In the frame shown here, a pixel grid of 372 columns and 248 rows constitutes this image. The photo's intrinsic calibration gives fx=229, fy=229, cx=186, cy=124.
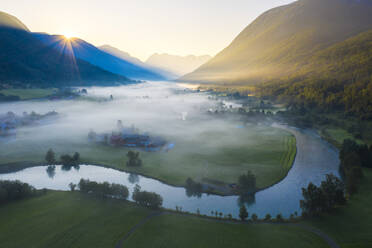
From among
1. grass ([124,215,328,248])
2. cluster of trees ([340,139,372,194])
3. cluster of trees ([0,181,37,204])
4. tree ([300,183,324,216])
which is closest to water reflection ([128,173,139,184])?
grass ([124,215,328,248])

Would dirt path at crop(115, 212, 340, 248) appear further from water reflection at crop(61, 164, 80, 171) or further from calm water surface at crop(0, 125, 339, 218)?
water reflection at crop(61, 164, 80, 171)

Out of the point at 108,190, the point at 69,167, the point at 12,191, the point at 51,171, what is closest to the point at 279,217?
the point at 108,190

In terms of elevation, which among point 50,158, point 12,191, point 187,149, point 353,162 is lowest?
point 353,162

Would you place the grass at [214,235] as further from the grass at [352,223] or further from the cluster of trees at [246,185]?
the cluster of trees at [246,185]

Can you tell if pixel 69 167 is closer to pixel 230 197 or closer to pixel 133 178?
pixel 133 178

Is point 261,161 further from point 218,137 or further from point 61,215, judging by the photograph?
point 61,215

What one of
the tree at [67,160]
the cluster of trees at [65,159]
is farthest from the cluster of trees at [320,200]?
the tree at [67,160]

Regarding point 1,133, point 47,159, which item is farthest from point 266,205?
point 1,133
